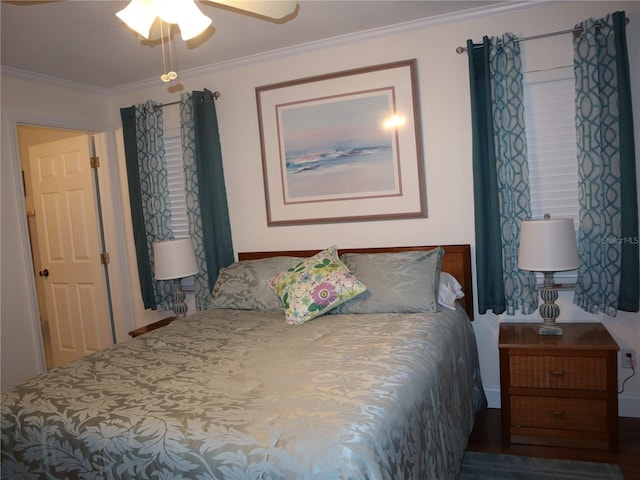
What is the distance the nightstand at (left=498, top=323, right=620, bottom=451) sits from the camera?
2.38m

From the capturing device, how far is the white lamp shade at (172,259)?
132 inches

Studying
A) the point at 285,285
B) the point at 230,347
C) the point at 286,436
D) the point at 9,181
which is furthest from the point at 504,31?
the point at 9,181

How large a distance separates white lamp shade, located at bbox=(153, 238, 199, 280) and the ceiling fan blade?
1872 mm

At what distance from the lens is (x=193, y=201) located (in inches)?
144

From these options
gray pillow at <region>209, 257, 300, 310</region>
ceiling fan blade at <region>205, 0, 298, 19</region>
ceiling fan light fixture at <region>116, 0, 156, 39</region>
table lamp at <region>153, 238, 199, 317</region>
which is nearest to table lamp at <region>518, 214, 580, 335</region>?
gray pillow at <region>209, 257, 300, 310</region>

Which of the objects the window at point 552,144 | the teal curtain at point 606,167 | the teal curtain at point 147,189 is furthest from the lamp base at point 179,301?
the teal curtain at point 606,167

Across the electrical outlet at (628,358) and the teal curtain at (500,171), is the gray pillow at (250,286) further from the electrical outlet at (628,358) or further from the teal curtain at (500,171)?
the electrical outlet at (628,358)

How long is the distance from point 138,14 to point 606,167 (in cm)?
246

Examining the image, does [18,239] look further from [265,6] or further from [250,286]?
[265,6]

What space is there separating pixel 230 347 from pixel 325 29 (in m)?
2.09

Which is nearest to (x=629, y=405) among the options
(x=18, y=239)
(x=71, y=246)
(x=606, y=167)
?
(x=606, y=167)

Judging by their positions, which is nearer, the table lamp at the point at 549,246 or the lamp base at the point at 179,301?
the table lamp at the point at 549,246

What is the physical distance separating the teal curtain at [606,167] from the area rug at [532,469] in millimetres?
841

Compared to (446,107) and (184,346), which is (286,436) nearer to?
(184,346)
